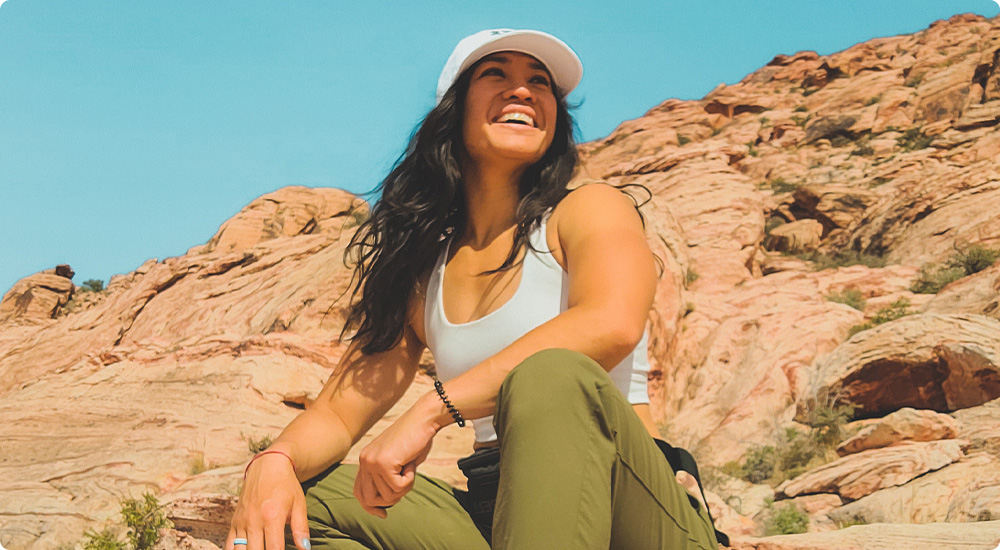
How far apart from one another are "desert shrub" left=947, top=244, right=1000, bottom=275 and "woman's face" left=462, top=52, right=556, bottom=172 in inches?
404

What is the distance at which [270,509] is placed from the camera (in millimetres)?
2152

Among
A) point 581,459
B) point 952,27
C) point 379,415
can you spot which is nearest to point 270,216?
point 379,415

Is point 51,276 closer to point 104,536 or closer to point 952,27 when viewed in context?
point 104,536

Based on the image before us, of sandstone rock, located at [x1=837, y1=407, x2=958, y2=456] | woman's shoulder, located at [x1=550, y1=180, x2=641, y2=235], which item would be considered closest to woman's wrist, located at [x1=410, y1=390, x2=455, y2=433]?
woman's shoulder, located at [x1=550, y1=180, x2=641, y2=235]

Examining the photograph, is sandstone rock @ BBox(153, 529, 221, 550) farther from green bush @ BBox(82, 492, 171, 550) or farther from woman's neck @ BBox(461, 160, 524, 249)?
woman's neck @ BBox(461, 160, 524, 249)

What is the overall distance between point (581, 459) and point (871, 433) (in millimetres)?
5736

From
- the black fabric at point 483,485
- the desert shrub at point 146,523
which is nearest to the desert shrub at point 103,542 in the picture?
the desert shrub at point 146,523

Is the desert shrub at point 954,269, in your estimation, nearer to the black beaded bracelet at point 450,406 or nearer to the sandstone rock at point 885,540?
the sandstone rock at point 885,540

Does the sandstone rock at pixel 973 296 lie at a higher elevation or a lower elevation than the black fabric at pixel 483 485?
higher

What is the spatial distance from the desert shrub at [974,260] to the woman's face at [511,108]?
33.6ft

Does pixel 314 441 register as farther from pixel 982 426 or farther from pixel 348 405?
pixel 982 426

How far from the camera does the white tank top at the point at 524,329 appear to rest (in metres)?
2.46

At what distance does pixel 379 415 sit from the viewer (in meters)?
2.81

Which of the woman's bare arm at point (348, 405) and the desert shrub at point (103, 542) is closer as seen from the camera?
the woman's bare arm at point (348, 405)
